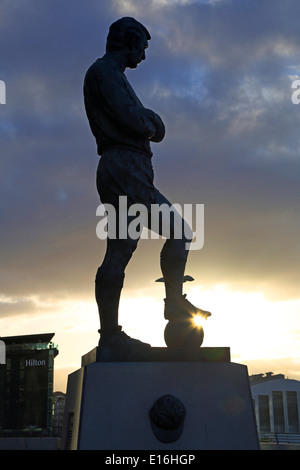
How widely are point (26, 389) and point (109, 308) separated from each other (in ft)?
179

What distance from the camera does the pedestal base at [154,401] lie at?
509 centimetres

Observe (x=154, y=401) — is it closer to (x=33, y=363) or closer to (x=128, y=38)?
(x=128, y=38)

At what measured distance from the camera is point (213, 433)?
206 inches

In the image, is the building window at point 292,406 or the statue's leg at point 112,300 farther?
the building window at point 292,406

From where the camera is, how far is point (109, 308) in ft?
18.7

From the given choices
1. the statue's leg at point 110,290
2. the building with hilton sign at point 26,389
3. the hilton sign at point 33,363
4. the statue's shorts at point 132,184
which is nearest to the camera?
the statue's leg at point 110,290

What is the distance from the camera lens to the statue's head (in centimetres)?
638

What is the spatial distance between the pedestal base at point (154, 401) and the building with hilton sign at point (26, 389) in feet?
167

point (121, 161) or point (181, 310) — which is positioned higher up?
point (121, 161)

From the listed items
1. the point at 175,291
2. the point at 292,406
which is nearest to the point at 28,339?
the point at 292,406

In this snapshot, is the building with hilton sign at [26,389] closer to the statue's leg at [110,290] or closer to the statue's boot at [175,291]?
the statue's boot at [175,291]

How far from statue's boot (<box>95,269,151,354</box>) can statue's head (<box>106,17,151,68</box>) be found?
→ 249 centimetres

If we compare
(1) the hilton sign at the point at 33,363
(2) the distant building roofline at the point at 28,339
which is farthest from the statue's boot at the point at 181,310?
(2) the distant building roofline at the point at 28,339

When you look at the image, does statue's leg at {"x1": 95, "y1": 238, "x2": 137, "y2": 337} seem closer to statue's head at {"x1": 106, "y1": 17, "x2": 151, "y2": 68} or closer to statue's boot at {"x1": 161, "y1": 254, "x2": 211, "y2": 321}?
statue's boot at {"x1": 161, "y1": 254, "x2": 211, "y2": 321}
